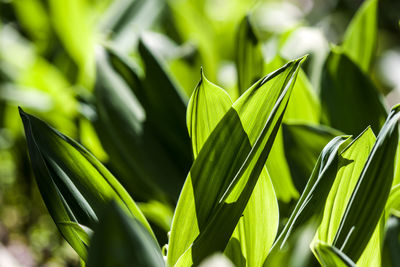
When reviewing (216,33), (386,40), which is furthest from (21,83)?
(386,40)

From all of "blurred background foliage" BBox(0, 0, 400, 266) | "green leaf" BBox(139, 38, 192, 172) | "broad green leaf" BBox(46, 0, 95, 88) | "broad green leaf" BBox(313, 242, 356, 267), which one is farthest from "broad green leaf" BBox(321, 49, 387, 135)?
"broad green leaf" BBox(46, 0, 95, 88)

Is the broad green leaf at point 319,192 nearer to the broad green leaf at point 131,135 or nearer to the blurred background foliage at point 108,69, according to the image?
the blurred background foliage at point 108,69

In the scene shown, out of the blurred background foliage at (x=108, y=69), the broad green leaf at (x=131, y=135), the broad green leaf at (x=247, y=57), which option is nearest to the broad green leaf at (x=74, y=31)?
the blurred background foliage at (x=108, y=69)

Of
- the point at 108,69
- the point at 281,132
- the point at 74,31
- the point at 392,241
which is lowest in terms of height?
the point at 392,241

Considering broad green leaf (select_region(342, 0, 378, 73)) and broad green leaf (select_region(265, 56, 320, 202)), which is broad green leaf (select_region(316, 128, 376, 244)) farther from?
broad green leaf (select_region(342, 0, 378, 73))

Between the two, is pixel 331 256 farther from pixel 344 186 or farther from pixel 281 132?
pixel 281 132

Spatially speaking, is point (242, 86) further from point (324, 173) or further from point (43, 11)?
point (43, 11)

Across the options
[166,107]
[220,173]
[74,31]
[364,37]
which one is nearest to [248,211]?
[220,173]
